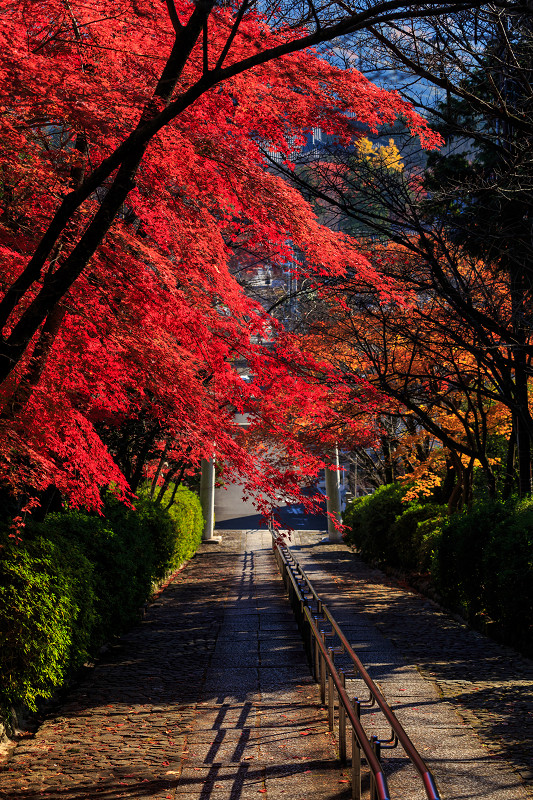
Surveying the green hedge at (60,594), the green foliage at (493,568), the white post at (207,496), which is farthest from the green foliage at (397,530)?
the white post at (207,496)

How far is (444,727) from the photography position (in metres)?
5.92

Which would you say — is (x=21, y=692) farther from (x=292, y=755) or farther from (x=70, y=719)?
(x=292, y=755)

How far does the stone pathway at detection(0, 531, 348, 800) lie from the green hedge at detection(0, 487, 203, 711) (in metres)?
0.45

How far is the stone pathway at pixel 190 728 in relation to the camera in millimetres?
4840

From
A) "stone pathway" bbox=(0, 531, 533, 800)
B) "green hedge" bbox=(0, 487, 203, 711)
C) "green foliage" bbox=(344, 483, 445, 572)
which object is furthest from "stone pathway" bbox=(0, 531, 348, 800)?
"green foliage" bbox=(344, 483, 445, 572)

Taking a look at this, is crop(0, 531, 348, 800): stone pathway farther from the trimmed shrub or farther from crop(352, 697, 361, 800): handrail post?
the trimmed shrub

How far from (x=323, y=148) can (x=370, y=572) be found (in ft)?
42.5

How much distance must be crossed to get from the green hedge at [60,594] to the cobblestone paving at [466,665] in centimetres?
372

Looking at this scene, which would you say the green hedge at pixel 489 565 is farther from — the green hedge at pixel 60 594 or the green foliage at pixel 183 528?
the green foliage at pixel 183 528

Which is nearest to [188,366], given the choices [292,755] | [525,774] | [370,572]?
[292,755]

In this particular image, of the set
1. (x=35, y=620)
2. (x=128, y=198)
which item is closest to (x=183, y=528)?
(x=35, y=620)

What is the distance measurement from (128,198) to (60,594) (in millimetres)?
3794

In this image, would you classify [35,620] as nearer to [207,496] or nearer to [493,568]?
[493,568]

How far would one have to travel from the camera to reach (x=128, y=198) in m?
6.57
